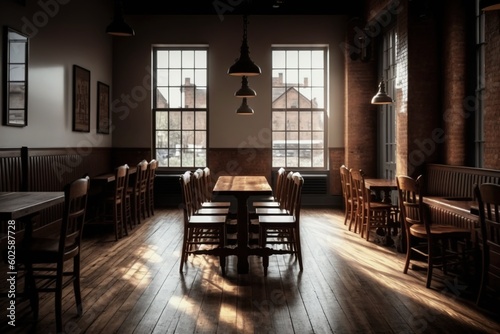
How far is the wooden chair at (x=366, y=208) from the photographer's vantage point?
681 centimetres

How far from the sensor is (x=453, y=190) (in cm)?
631

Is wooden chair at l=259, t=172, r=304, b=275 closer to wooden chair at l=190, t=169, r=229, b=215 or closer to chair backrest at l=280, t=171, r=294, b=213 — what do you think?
chair backrest at l=280, t=171, r=294, b=213

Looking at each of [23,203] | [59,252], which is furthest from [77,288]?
[23,203]

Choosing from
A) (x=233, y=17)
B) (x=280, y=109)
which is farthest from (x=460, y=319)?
(x=233, y=17)

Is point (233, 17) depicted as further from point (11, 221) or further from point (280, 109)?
point (11, 221)

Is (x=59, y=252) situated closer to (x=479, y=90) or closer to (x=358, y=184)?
(x=358, y=184)

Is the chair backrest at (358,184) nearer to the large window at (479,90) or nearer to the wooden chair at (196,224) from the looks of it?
the large window at (479,90)

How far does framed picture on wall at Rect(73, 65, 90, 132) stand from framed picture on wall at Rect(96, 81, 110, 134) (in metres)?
0.63

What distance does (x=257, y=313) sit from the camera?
12.3ft

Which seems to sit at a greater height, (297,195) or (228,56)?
(228,56)

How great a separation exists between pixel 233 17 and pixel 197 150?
3072mm

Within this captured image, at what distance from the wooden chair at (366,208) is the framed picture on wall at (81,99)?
15.6 ft

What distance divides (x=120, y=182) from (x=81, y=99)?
213 cm

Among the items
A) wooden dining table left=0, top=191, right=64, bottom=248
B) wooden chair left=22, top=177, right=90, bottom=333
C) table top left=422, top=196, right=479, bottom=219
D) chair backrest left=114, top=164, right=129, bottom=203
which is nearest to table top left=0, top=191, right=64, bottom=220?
wooden dining table left=0, top=191, right=64, bottom=248
